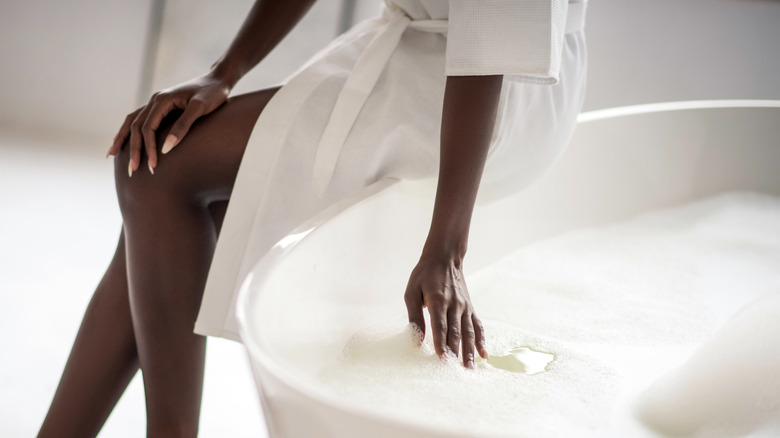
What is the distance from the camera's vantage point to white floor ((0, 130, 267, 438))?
3.99ft

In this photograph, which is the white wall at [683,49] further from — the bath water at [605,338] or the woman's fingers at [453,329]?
the woman's fingers at [453,329]

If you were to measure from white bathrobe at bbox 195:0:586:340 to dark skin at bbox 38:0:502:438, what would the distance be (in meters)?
0.03

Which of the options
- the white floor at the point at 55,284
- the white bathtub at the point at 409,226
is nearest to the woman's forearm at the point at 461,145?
the white bathtub at the point at 409,226

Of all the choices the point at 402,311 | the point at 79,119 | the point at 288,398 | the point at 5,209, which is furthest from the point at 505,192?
the point at 79,119

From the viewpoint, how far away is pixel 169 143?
798 millimetres

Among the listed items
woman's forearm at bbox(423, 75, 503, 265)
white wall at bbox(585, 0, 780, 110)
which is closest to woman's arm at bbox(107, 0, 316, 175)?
woman's forearm at bbox(423, 75, 503, 265)

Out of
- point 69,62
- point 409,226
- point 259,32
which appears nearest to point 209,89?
point 259,32

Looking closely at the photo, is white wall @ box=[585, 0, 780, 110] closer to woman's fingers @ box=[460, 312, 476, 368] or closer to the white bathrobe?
the white bathrobe

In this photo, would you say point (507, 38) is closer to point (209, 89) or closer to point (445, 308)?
point (445, 308)

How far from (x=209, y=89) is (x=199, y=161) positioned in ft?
0.39

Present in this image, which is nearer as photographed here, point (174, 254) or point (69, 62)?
point (174, 254)

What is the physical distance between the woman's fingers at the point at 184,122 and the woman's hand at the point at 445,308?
1.05ft

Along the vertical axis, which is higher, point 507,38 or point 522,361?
point 507,38

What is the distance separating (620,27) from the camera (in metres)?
2.46
